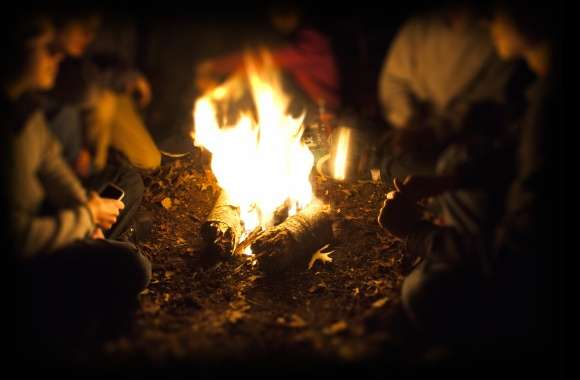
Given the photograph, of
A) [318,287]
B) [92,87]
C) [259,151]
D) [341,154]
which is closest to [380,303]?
[318,287]

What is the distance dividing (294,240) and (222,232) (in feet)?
3.02

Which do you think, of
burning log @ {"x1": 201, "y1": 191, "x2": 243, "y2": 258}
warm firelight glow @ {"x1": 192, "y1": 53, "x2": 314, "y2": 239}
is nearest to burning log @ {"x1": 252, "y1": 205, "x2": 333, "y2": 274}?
warm firelight glow @ {"x1": 192, "y1": 53, "x2": 314, "y2": 239}

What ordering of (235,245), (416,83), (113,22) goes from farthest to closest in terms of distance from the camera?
(235,245), (416,83), (113,22)

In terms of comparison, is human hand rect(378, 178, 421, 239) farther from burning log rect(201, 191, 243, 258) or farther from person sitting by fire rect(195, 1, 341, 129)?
burning log rect(201, 191, 243, 258)

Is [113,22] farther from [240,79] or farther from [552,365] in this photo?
[552,365]

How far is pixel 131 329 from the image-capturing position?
12.7 ft

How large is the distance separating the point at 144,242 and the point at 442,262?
3.83 m

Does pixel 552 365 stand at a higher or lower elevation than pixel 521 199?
lower

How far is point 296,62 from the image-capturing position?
333cm

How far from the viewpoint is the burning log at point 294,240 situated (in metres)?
5.03

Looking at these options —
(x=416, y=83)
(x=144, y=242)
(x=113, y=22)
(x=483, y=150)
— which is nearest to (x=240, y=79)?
(x=113, y=22)

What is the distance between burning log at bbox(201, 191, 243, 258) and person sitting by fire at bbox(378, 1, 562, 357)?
2400mm

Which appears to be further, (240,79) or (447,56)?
(240,79)

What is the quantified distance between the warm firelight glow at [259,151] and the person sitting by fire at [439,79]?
3.18ft
